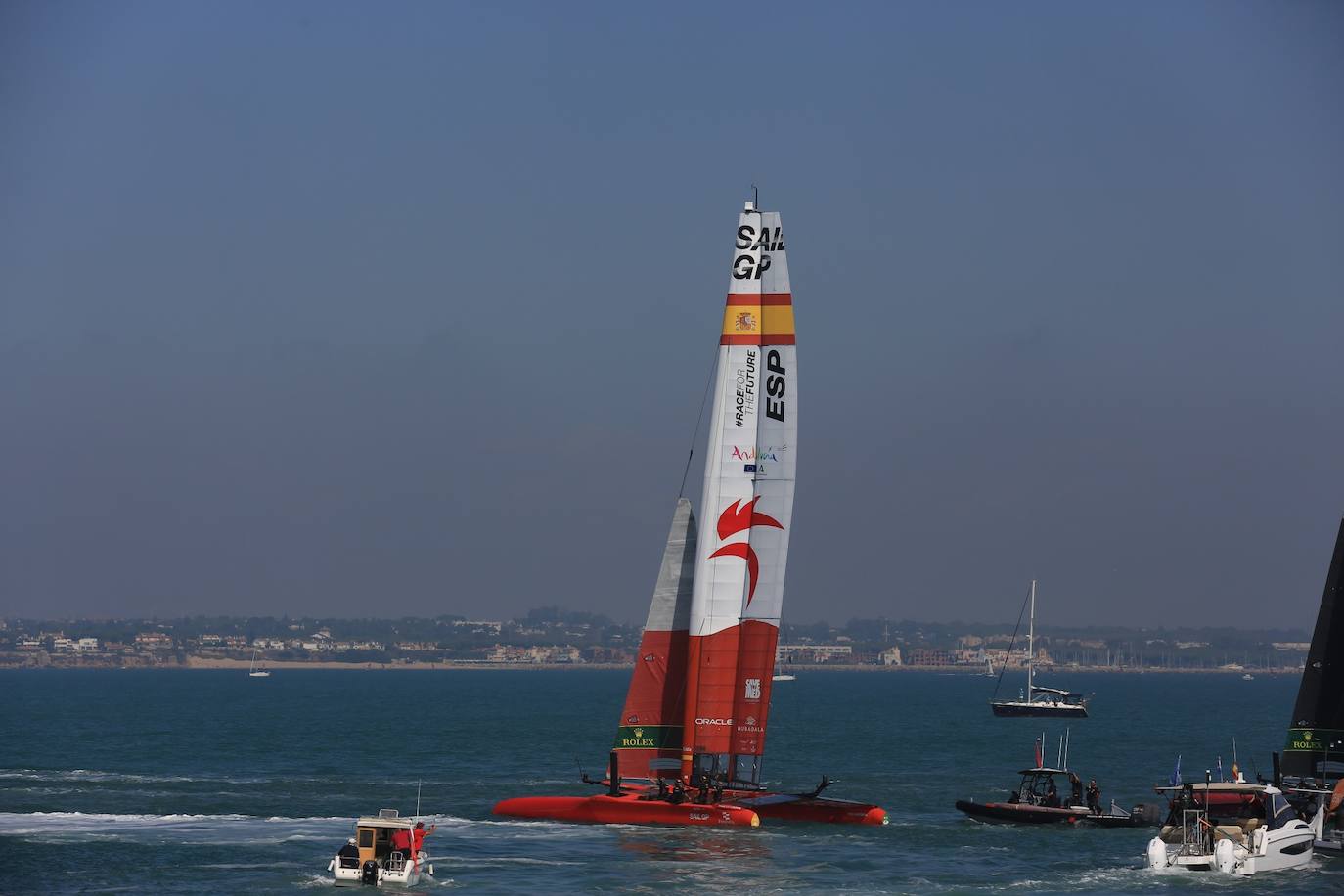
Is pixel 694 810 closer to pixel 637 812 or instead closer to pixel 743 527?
pixel 637 812

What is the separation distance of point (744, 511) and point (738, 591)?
8.13ft

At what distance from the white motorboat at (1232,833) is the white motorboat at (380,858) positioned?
18.8 m

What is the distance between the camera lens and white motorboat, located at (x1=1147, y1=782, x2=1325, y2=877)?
44938mm

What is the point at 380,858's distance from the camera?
137 ft

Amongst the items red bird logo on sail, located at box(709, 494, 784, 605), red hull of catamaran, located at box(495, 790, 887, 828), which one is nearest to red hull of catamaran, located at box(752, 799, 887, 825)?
red hull of catamaran, located at box(495, 790, 887, 828)

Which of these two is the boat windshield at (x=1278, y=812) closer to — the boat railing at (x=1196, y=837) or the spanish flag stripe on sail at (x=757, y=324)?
the boat railing at (x=1196, y=837)

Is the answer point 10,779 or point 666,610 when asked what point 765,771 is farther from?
point 10,779

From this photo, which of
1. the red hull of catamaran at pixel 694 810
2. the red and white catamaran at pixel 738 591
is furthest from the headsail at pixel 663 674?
Answer: the red hull of catamaran at pixel 694 810

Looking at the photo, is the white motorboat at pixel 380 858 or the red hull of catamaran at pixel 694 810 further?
the red hull of catamaran at pixel 694 810

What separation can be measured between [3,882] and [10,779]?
84.3ft

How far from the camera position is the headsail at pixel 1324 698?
5531 centimetres

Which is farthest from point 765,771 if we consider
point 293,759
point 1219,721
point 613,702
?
point 613,702

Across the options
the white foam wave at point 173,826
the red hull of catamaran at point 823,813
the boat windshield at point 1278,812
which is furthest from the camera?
the red hull of catamaran at point 823,813

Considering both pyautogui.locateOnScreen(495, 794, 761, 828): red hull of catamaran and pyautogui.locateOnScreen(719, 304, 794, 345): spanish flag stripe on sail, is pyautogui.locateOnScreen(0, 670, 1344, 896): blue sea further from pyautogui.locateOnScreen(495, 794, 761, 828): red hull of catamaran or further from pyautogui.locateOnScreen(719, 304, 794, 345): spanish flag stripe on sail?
pyautogui.locateOnScreen(719, 304, 794, 345): spanish flag stripe on sail
